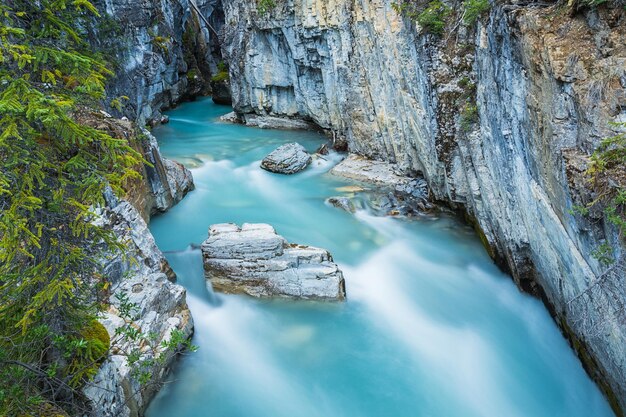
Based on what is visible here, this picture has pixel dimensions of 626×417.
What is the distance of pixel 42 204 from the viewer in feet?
13.6

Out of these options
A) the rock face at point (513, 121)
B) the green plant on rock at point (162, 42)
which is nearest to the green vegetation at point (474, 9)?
the rock face at point (513, 121)

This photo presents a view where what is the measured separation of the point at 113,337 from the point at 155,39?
1852 centimetres

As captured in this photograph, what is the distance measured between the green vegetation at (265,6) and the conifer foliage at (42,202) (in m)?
14.6

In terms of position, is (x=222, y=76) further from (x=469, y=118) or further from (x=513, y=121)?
(x=513, y=121)

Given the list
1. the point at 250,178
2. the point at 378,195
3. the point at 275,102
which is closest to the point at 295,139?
the point at 275,102

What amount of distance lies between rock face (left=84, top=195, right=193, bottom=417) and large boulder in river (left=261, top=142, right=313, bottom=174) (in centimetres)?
699

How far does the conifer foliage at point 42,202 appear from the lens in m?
3.64

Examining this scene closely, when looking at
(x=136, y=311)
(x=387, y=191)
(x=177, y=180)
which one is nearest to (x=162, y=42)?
(x=177, y=180)

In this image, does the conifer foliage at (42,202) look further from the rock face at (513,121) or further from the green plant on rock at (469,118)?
the green plant on rock at (469,118)

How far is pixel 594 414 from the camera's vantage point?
5.91 m

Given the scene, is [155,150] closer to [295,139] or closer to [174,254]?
[174,254]

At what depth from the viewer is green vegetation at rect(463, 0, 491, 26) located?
7523 mm

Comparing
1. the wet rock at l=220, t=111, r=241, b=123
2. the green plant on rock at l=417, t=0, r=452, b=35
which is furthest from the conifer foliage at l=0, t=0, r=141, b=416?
the wet rock at l=220, t=111, r=241, b=123

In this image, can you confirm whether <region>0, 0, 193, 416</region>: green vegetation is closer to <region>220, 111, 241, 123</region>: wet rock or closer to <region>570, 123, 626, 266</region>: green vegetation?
<region>570, 123, 626, 266</region>: green vegetation
